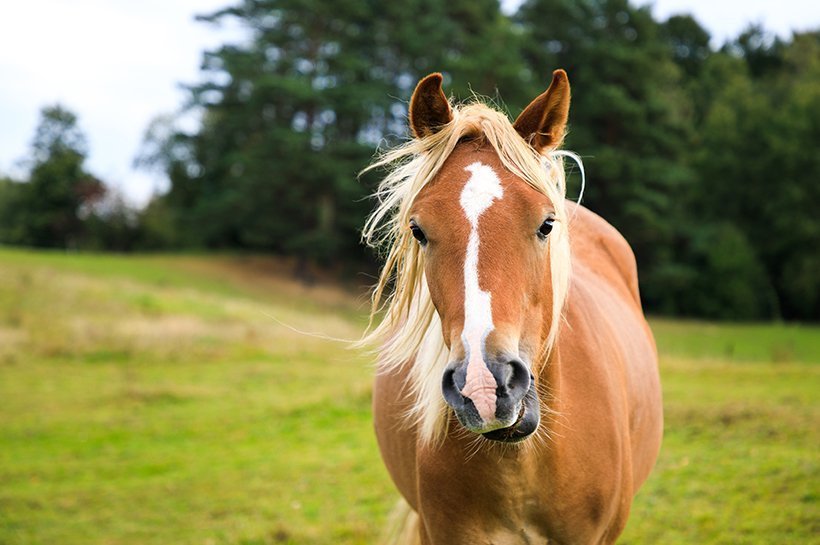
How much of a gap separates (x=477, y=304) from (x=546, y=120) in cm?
88

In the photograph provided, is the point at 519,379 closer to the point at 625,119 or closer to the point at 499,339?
the point at 499,339

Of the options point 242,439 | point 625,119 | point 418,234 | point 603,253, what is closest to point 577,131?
point 625,119

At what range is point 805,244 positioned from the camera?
2847cm

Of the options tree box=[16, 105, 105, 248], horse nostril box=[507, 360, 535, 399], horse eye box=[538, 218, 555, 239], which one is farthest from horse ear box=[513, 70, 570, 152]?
tree box=[16, 105, 105, 248]

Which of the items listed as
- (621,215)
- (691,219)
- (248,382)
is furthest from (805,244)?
(248,382)

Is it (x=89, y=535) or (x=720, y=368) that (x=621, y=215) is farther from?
(x=89, y=535)

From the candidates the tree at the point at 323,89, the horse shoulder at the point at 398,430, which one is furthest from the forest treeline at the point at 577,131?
the horse shoulder at the point at 398,430

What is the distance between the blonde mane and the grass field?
0.53 m

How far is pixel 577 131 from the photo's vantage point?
28.7m

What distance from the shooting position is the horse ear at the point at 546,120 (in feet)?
8.00

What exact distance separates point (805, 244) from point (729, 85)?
30.8 feet

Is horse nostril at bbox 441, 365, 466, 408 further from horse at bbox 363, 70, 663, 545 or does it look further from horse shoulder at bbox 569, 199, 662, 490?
horse shoulder at bbox 569, 199, 662, 490

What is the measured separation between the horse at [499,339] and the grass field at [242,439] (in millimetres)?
713

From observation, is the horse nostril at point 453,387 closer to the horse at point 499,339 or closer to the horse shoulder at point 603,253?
the horse at point 499,339
